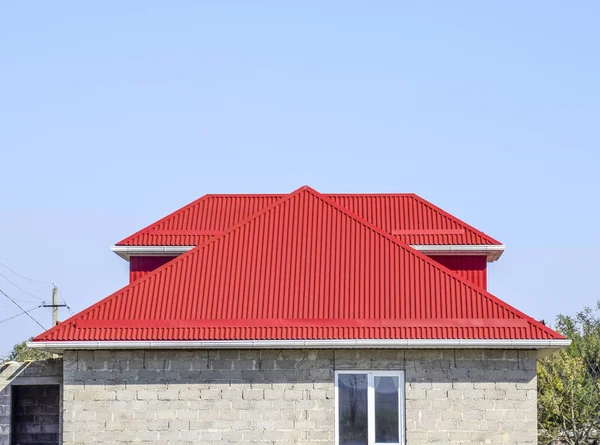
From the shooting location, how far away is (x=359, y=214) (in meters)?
25.2

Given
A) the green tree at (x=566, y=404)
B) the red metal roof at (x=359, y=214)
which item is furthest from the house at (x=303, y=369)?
the green tree at (x=566, y=404)

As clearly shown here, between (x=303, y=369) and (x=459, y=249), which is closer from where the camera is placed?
(x=303, y=369)

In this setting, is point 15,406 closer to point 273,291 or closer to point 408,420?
point 273,291

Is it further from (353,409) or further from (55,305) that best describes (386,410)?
(55,305)

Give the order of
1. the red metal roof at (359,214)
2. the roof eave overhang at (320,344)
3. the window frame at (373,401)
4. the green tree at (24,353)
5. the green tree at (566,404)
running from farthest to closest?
the green tree at (24,353) → the green tree at (566,404) → the red metal roof at (359,214) → the window frame at (373,401) → the roof eave overhang at (320,344)

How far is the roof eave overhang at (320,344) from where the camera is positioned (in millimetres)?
18766

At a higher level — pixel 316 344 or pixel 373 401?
pixel 316 344

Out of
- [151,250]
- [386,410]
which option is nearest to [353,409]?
[386,410]

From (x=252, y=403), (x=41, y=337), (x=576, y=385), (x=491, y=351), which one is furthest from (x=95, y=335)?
(x=576, y=385)

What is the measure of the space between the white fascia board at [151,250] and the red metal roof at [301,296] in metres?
2.36

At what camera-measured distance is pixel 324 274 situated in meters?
20.6

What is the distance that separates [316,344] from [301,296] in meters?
1.39

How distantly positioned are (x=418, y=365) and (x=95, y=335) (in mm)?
5466

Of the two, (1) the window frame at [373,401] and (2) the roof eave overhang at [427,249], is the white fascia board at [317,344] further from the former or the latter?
(2) the roof eave overhang at [427,249]
